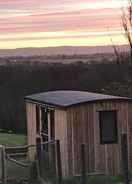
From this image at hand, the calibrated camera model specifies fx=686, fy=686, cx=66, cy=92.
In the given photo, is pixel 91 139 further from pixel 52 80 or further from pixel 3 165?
pixel 52 80

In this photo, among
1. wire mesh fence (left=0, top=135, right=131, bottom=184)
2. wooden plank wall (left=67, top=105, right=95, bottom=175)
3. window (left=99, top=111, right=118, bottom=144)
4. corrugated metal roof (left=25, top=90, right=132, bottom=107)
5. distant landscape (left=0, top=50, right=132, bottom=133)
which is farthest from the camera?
distant landscape (left=0, top=50, right=132, bottom=133)

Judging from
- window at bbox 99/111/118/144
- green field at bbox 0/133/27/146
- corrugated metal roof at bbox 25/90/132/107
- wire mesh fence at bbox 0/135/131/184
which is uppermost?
corrugated metal roof at bbox 25/90/132/107

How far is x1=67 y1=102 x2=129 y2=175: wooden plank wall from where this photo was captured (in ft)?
63.5

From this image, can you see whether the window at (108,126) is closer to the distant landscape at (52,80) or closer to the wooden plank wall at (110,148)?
the wooden plank wall at (110,148)

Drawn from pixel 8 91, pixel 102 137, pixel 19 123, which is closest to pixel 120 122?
pixel 102 137

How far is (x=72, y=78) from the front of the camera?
47.0 metres

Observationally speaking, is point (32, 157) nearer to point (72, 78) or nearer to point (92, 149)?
point (92, 149)

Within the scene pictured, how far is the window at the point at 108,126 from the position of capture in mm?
19750

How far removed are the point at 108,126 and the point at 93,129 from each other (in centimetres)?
61

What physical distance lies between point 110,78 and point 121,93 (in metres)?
10.7

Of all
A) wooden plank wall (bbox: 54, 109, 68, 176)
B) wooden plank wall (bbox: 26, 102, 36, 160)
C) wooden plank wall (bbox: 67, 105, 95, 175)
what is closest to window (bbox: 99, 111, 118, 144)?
wooden plank wall (bbox: 67, 105, 95, 175)

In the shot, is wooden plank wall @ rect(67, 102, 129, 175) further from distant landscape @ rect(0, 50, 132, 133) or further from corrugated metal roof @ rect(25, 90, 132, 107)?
distant landscape @ rect(0, 50, 132, 133)

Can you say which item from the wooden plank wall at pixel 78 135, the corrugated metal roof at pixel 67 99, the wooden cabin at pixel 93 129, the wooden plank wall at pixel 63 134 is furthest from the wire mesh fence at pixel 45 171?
the corrugated metal roof at pixel 67 99

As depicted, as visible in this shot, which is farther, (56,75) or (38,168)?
(56,75)
